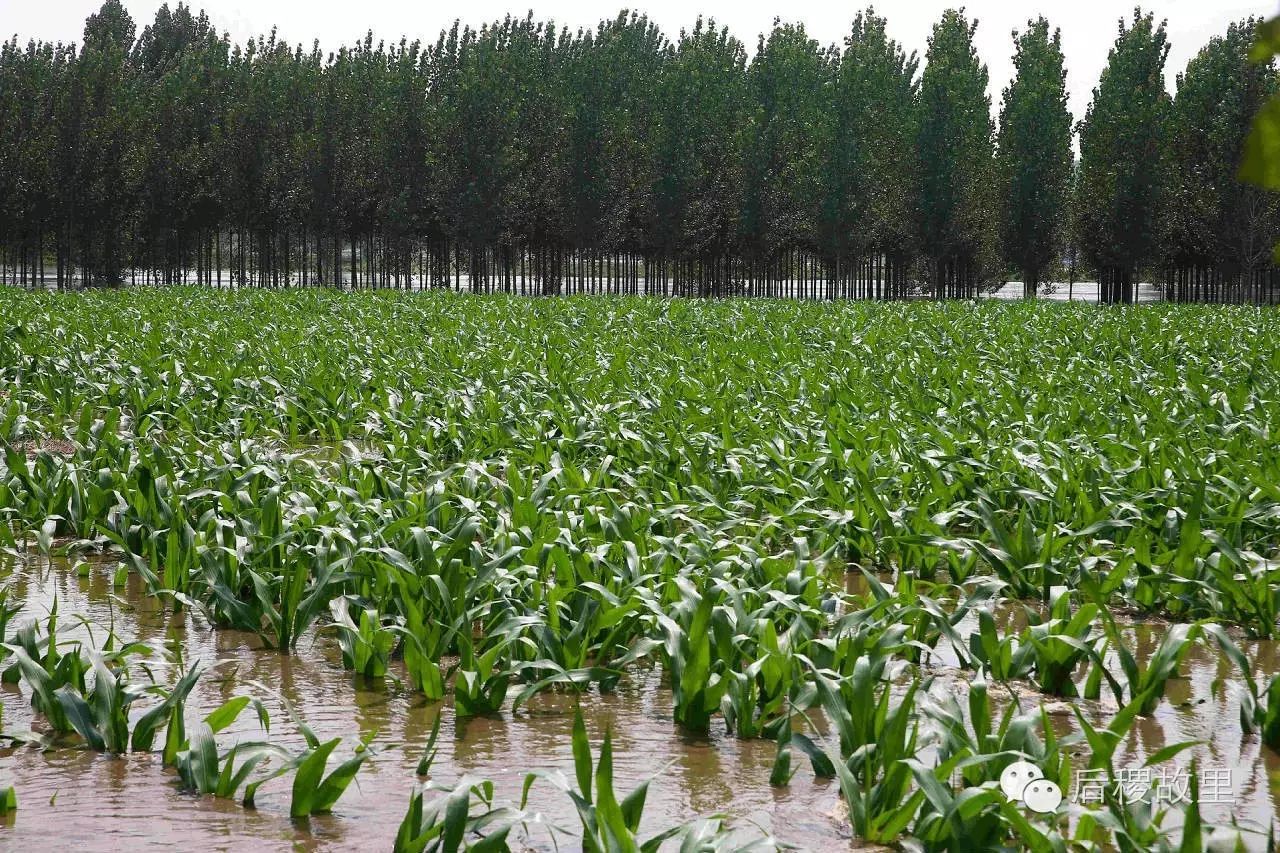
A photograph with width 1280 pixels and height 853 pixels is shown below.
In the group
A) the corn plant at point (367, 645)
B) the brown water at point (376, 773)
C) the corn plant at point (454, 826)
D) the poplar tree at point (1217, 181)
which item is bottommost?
the brown water at point (376, 773)

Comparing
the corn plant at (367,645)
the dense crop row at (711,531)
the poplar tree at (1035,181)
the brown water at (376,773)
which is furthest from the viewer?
the poplar tree at (1035,181)

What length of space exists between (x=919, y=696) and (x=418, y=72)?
205 ft

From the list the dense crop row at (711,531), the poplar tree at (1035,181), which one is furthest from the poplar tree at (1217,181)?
the dense crop row at (711,531)

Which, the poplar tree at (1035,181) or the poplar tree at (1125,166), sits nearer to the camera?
the poplar tree at (1125,166)

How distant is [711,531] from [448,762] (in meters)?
2.50

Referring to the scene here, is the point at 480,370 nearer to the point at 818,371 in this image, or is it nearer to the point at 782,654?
the point at 818,371

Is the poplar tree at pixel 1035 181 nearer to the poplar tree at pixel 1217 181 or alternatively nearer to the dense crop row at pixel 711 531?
the poplar tree at pixel 1217 181

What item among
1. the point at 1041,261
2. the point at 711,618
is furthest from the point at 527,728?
the point at 1041,261

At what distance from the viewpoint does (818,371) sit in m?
13.2

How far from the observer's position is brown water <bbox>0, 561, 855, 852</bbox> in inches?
120

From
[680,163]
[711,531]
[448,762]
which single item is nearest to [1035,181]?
[680,163]

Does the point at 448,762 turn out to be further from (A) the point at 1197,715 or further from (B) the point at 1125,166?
(B) the point at 1125,166

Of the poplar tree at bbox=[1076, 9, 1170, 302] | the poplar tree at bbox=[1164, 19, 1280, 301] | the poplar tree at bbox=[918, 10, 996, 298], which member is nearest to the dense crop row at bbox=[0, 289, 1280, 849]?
the poplar tree at bbox=[1164, 19, 1280, 301]

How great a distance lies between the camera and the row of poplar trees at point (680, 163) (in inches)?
1972
